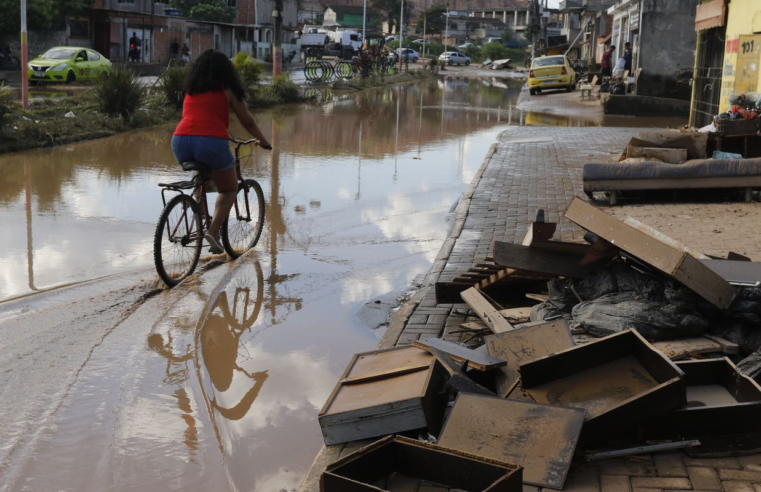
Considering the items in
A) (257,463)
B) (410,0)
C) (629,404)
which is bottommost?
(257,463)

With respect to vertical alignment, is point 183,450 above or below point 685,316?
below

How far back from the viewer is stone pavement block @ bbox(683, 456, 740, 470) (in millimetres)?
3621

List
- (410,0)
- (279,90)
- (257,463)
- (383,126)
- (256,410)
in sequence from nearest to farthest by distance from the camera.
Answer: (257,463), (256,410), (383,126), (279,90), (410,0)

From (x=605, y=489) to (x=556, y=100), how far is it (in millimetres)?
28322

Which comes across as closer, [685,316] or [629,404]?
[629,404]

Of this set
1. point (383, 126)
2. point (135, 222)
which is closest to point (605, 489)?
point (135, 222)

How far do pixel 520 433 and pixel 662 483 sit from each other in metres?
0.60

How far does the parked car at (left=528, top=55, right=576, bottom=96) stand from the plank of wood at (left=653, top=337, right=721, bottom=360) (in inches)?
1198

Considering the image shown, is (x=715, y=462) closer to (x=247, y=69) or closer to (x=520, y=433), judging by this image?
(x=520, y=433)

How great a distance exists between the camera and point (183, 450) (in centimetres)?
403

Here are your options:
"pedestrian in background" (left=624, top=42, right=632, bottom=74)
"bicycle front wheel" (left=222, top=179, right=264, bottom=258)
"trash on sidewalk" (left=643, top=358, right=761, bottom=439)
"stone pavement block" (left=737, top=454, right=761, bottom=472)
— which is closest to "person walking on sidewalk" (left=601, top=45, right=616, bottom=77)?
"pedestrian in background" (left=624, top=42, right=632, bottom=74)

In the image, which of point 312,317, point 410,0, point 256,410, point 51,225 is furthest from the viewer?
point 410,0

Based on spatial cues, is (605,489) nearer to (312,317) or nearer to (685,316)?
(685,316)

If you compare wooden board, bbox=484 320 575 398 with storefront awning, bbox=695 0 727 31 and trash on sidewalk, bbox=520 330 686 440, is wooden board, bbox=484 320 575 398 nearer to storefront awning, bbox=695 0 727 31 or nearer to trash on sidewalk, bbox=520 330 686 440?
trash on sidewalk, bbox=520 330 686 440
